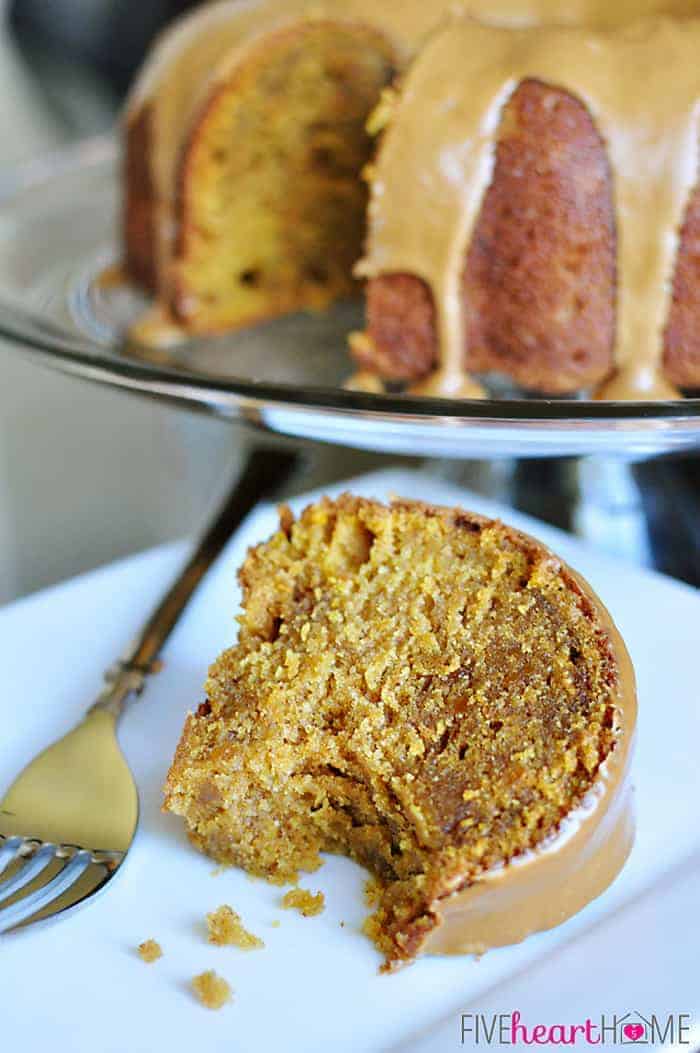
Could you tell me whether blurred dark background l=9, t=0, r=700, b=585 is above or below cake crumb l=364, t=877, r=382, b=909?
above

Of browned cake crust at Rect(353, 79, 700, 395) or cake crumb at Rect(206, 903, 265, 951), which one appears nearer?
cake crumb at Rect(206, 903, 265, 951)

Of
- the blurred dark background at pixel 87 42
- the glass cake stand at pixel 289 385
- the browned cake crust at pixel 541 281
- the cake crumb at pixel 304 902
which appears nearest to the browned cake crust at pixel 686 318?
the browned cake crust at pixel 541 281

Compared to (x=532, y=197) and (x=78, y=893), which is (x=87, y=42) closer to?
(x=532, y=197)

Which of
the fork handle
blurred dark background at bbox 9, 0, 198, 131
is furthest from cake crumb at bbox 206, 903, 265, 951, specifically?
blurred dark background at bbox 9, 0, 198, 131

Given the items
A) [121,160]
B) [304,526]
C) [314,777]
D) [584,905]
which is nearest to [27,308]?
[121,160]

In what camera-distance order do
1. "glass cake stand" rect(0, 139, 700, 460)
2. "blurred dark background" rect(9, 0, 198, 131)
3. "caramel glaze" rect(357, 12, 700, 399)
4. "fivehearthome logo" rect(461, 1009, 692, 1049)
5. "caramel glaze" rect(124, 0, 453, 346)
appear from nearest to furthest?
"fivehearthome logo" rect(461, 1009, 692, 1049), "glass cake stand" rect(0, 139, 700, 460), "caramel glaze" rect(357, 12, 700, 399), "caramel glaze" rect(124, 0, 453, 346), "blurred dark background" rect(9, 0, 198, 131)

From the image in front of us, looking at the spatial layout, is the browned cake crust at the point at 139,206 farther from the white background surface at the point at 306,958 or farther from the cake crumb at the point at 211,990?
the cake crumb at the point at 211,990

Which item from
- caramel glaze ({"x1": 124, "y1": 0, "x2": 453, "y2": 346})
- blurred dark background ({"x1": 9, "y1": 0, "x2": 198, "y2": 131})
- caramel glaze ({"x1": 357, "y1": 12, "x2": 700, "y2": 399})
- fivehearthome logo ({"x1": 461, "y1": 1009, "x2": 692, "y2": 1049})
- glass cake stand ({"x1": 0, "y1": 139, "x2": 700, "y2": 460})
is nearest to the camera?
Answer: fivehearthome logo ({"x1": 461, "y1": 1009, "x2": 692, "y2": 1049})

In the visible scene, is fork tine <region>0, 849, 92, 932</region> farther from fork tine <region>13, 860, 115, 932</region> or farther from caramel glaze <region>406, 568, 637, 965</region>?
caramel glaze <region>406, 568, 637, 965</region>
